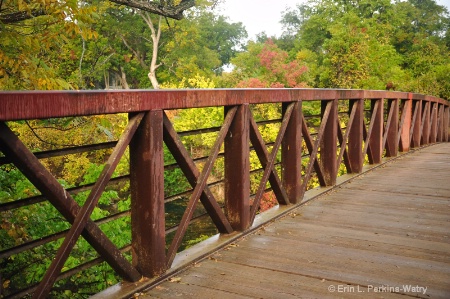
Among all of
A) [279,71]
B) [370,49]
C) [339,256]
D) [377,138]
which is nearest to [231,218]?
[339,256]

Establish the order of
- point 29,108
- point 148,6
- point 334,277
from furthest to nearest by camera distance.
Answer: point 148,6, point 334,277, point 29,108

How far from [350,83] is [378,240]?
23104 millimetres

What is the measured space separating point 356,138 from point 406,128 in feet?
10.4

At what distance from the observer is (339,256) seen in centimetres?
359

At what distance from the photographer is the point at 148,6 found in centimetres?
744

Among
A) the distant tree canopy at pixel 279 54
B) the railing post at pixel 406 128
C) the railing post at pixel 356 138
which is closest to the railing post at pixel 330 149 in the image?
the railing post at pixel 356 138

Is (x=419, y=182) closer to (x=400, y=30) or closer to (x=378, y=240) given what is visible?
(x=378, y=240)

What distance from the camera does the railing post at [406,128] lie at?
9414 mm

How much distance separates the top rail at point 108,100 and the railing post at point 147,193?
0.12 m

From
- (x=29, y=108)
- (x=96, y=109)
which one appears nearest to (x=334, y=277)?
(x=96, y=109)

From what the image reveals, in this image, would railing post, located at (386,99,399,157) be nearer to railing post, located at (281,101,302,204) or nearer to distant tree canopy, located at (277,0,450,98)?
railing post, located at (281,101,302,204)

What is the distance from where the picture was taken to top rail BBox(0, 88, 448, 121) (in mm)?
2193

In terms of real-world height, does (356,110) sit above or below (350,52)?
below

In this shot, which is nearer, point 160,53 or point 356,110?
point 356,110
